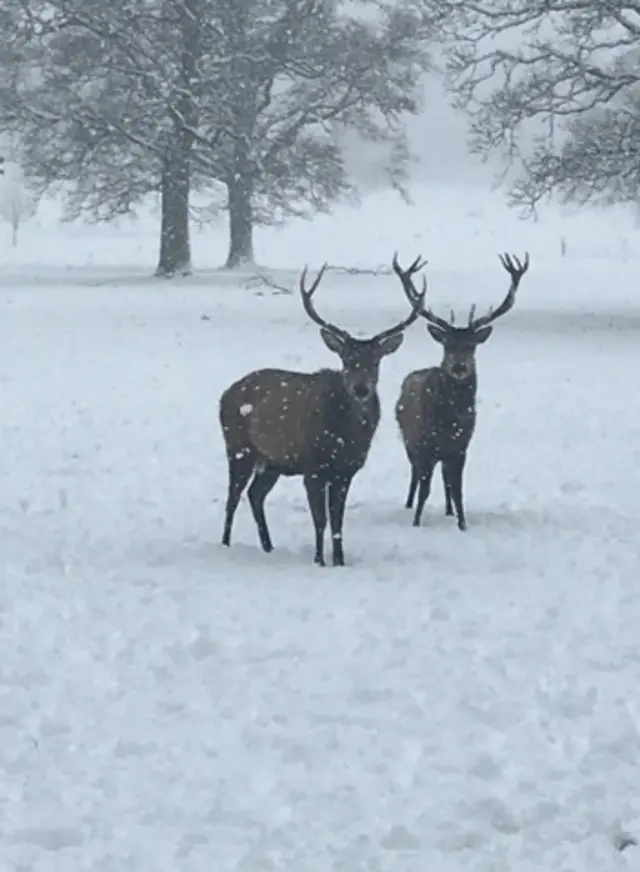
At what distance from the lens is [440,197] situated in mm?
99438

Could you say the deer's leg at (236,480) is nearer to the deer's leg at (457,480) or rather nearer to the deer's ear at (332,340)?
the deer's ear at (332,340)

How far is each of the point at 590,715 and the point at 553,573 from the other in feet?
8.75

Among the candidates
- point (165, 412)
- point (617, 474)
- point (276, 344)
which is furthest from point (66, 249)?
point (617, 474)

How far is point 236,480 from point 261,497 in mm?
253

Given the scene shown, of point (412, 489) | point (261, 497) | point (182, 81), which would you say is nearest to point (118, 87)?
point (182, 81)

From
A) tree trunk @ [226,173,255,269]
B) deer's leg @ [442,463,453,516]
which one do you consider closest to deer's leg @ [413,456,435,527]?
deer's leg @ [442,463,453,516]

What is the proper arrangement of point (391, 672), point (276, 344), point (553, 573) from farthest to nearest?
point (276, 344) < point (553, 573) < point (391, 672)

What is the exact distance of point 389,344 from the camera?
923 centimetres

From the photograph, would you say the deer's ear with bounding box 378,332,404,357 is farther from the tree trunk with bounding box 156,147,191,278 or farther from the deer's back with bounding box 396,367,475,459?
the tree trunk with bounding box 156,147,191,278

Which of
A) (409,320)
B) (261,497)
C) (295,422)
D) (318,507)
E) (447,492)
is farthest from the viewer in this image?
(447,492)

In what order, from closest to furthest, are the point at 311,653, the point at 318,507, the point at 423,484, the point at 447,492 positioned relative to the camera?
the point at 311,653
the point at 318,507
the point at 423,484
the point at 447,492

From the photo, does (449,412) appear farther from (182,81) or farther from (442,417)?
(182,81)

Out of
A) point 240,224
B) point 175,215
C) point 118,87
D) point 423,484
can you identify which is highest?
point 118,87

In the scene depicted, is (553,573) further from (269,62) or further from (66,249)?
(66,249)
